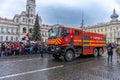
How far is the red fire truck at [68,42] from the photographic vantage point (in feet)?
44.0

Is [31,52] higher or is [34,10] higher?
[34,10]

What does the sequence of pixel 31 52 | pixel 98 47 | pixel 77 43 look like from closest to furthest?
pixel 77 43 → pixel 98 47 → pixel 31 52

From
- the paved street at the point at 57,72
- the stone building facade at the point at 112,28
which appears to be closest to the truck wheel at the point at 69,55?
the paved street at the point at 57,72

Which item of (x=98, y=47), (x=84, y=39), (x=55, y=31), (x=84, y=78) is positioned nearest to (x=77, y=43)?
(x=84, y=39)

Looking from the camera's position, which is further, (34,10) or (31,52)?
(34,10)

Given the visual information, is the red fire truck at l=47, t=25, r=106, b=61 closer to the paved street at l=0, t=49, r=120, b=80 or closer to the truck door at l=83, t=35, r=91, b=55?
the truck door at l=83, t=35, r=91, b=55

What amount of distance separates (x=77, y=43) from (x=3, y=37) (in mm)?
72120

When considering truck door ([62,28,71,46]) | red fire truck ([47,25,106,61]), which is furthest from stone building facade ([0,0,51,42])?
truck door ([62,28,71,46])

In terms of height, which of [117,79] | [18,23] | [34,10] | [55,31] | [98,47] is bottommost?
[117,79]

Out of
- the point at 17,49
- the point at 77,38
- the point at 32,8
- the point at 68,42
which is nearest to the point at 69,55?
the point at 68,42

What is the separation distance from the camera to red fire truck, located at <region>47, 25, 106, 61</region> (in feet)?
44.0

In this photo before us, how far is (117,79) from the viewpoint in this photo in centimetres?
753

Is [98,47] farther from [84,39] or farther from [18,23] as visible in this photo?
[18,23]

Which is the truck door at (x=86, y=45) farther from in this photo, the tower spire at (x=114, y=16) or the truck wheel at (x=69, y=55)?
the tower spire at (x=114, y=16)
